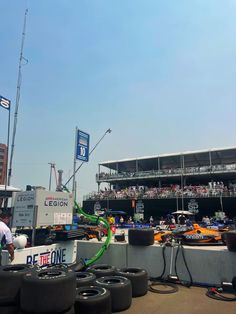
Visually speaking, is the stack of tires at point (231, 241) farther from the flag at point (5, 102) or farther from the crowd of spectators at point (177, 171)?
the crowd of spectators at point (177, 171)

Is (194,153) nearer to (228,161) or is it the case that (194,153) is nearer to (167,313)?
(228,161)

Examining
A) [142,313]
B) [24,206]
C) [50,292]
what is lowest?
[142,313]

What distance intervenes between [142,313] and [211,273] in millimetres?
2470

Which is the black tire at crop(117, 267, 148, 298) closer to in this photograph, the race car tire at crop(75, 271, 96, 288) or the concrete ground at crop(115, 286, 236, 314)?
the concrete ground at crop(115, 286, 236, 314)

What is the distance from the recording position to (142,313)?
16.5 feet

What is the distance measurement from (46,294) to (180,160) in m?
54.6

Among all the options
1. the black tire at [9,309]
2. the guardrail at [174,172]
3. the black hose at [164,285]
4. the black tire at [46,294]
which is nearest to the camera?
the black tire at [46,294]

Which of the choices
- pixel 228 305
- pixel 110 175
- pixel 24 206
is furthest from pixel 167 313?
pixel 110 175

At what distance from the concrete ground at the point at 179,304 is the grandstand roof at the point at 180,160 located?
4730 cm

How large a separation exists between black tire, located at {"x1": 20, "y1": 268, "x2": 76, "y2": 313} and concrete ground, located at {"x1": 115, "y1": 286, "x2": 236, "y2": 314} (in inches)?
53.5

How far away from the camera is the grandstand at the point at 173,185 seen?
43.5m

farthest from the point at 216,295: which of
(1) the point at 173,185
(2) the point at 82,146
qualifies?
(1) the point at 173,185

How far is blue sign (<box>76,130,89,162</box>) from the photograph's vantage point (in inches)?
556

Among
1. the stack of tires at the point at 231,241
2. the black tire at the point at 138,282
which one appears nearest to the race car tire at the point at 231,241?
the stack of tires at the point at 231,241
